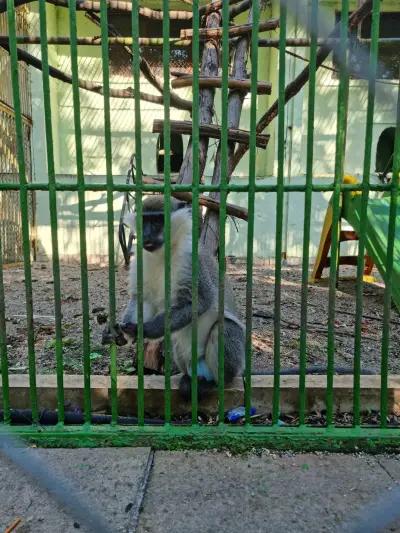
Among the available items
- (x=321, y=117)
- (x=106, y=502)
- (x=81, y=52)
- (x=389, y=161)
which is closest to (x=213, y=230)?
(x=106, y=502)

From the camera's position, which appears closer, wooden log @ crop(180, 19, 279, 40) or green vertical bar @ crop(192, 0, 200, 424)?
green vertical bar @ crop(192, 0, 200, 424)

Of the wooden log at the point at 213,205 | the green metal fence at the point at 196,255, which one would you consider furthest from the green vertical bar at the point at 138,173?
the wooden log at the point at 213,205

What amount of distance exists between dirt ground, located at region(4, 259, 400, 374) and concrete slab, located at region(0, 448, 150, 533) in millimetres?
1230

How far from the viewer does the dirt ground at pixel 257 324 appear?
12.8 ft

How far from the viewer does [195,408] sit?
246 cm

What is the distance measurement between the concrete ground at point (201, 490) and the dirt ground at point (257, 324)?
4.36ft

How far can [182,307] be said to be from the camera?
9.79 ft

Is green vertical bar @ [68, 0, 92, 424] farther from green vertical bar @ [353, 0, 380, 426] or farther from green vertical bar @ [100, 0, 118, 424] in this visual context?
green vertical bar @ [353, 0, 380, 426]

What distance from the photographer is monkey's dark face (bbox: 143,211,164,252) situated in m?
2.90

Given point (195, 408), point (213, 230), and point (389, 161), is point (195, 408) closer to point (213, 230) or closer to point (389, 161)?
point (213, 230)

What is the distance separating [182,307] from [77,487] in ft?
4.00

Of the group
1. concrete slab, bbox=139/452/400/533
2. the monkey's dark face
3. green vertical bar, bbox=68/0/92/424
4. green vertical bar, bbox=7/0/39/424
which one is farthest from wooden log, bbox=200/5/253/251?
concrete slab, bbox=139/452/400/533

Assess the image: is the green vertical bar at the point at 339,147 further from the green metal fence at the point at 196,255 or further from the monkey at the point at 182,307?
the monkey at the point at 182,307

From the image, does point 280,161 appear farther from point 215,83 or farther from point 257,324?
point 257,324
